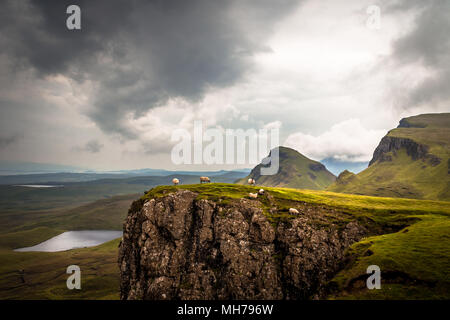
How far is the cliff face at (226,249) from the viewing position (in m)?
48.3

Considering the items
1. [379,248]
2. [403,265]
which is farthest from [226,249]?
[403,265]

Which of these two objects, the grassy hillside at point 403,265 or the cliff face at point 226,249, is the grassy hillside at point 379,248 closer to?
the grassy hillside at point 403,265

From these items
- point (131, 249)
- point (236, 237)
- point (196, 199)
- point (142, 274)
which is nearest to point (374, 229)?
point (236, 237)

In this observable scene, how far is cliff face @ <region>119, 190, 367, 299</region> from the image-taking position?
4831cm

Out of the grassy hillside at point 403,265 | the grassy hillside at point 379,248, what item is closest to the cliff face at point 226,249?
the grassy hillside at point 379,248

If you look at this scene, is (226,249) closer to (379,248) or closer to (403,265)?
(379,248)

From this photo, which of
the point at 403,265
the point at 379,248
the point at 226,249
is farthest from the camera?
the point at 226,249

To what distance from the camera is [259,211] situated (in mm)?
57625

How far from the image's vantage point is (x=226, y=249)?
2052 inches

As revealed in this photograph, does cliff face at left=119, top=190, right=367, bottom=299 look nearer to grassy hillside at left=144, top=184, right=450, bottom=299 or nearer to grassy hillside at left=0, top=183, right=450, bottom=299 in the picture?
grassy hillside at left=0, top=183, right=450, bottom=299

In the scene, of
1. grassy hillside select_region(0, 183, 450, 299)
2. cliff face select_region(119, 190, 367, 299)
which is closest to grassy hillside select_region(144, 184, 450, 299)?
grassy hillside select_region(0, 183, 450, 299)

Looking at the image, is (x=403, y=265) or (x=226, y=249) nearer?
(x=403, y=265)

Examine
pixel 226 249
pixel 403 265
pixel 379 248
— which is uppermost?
pixel 403 265
